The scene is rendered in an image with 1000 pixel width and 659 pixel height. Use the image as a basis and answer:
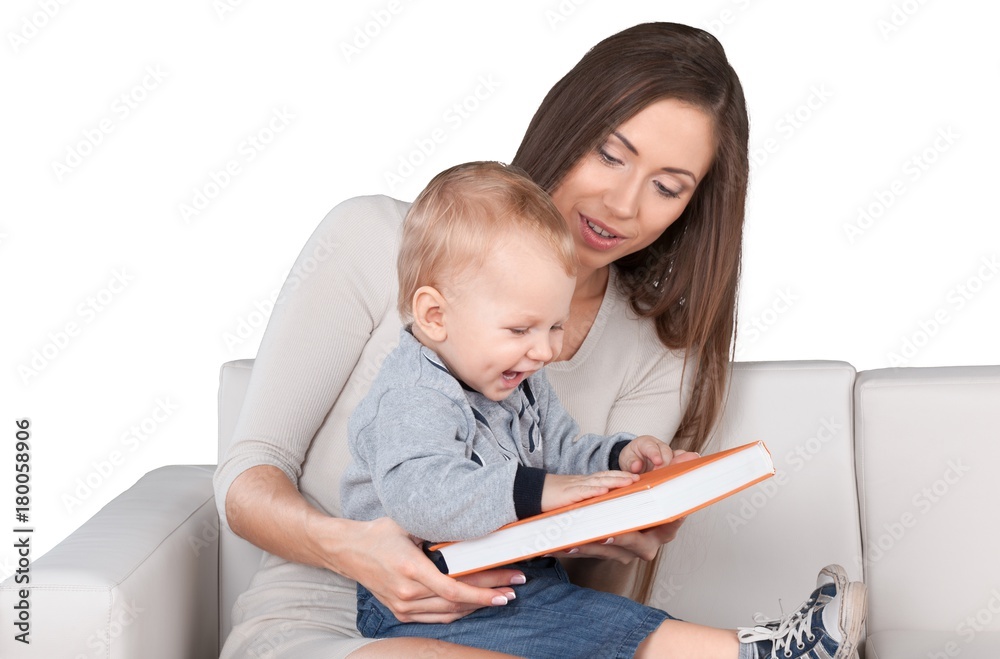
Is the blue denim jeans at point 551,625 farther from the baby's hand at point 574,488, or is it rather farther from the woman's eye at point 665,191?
the woman's eye at point 665,191

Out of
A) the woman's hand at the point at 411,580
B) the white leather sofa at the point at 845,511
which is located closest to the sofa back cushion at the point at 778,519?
the white leather sofa at the point at 845,511

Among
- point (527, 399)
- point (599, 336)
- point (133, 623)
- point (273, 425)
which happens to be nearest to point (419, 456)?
point (527, 399)

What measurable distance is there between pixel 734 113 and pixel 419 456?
3.33 feet

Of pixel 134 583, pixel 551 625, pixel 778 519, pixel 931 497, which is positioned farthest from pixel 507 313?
pixel 931 497

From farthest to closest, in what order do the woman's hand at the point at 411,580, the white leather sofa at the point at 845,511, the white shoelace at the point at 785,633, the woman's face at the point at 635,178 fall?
1. the white leather sofa at the point at 845,511
2. the woman's face at the point at 635,178
3. the white shoelace at the point at 785,633
4. the woman's hand at the point at 411,580

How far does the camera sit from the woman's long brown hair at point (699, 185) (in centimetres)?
200

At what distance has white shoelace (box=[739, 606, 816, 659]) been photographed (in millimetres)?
1672

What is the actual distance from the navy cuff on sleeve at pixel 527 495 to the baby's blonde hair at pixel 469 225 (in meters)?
0.32

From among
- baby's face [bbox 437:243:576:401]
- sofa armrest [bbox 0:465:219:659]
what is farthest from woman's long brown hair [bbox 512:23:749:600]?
sofa armrest [bbox 0:465:219:659]

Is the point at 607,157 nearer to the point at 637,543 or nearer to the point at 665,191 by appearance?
the point at 665,191

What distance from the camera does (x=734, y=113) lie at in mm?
2105

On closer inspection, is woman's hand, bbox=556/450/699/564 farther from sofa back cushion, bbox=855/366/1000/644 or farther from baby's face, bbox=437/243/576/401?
sofa back cushion, bbox=855/366/1000/644

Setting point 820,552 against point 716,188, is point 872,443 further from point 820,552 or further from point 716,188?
point 716,188

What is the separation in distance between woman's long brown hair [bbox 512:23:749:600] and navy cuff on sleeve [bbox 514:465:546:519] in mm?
729
